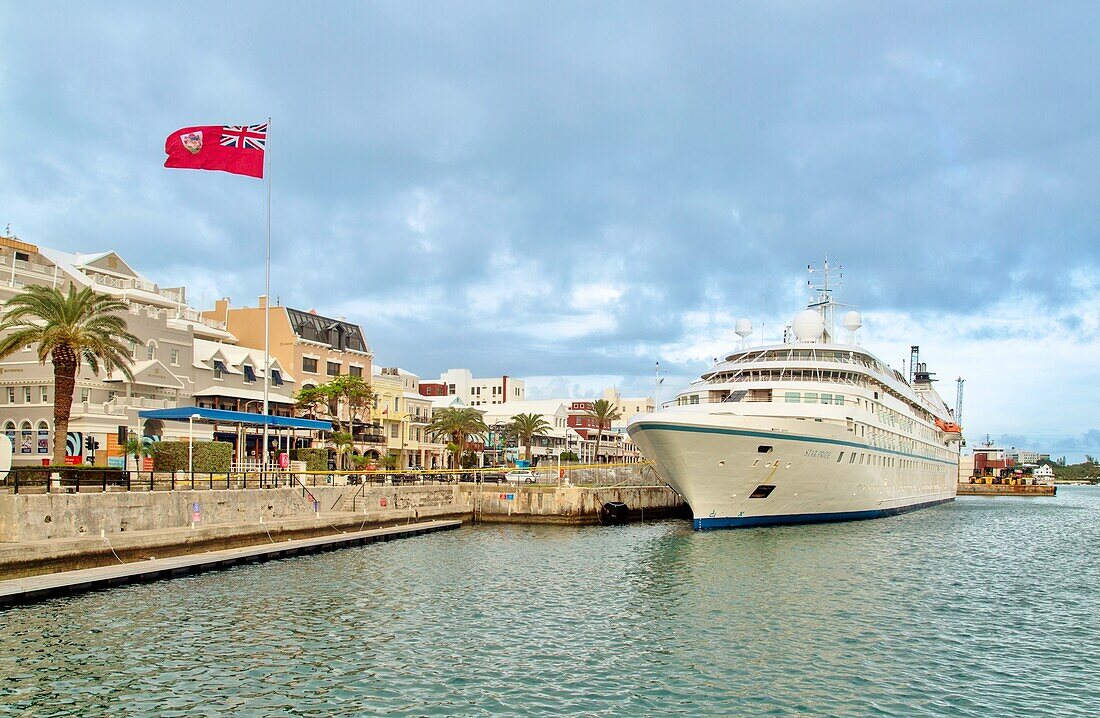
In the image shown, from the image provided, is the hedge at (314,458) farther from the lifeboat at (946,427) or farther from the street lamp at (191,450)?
the lifeboat at (946,427)

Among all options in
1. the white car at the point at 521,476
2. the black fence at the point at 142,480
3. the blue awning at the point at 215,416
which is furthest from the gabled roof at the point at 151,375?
the white car at the point at 521,476

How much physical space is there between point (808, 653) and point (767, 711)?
15.6 ft

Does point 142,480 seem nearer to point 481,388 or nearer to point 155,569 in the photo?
point 155,569

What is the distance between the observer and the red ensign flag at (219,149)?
41.7m

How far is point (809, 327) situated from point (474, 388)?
453 ft

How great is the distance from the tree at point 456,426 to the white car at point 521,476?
15356mm

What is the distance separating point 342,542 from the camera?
40750mm

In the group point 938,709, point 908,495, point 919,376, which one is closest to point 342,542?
point 938,709

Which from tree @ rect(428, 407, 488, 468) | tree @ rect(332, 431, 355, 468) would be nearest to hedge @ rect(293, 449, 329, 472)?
tree @ rect(332, 431, 355, 468)

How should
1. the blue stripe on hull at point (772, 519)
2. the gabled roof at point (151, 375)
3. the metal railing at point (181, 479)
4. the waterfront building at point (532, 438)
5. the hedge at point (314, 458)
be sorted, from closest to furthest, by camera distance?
the metal railing at point (181, 479) < the blue stripe on hull at point (772, 519) < the gabled roof at point (151, 375) < the hedge at point (314, 458) < the waterfront building at point (532, 438)

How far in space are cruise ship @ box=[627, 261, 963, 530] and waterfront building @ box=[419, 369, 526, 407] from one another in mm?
86961

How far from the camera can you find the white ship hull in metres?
46.8

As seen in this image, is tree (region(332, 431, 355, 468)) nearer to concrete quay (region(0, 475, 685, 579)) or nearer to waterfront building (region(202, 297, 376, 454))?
waterfront building (region(202, 297, 376, 454))

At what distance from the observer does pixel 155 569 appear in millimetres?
29234
